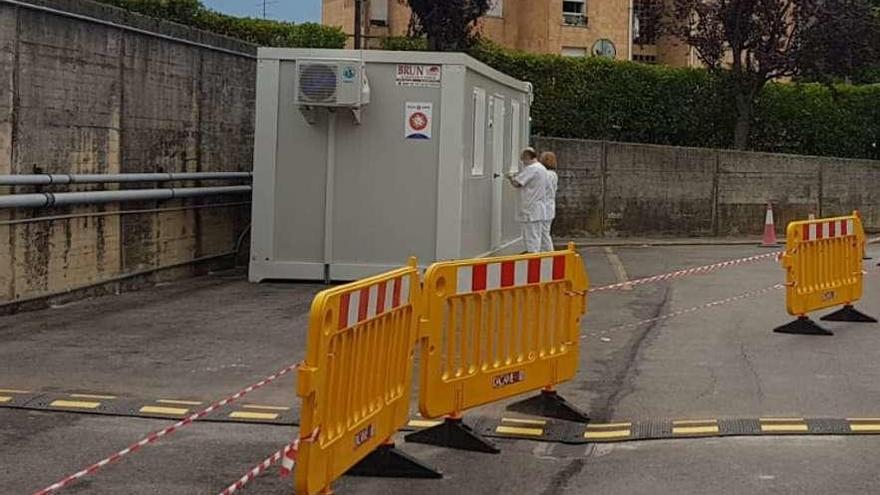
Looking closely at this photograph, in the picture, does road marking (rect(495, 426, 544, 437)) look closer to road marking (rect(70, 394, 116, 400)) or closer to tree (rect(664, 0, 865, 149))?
road marking (rect(70, 394, 116, 400))

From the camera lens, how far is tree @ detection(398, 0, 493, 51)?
23.3 meters

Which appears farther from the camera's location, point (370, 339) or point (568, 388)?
point (568, 388)

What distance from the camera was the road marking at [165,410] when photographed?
7.80 metres

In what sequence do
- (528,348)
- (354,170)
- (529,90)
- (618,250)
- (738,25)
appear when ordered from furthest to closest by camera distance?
(738,25)
(618,250)
(529,90)
(354,170)
(528,348)

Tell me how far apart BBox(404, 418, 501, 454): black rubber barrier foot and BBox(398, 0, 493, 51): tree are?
17.1m

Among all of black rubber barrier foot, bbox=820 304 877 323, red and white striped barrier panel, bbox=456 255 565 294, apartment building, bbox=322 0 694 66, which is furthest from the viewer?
apartment building, bbox=322 0 694 66

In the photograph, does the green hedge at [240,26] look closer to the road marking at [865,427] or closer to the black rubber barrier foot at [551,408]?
the black rubber barrier foot at [551,408]

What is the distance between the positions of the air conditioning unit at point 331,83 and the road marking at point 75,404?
649 cm

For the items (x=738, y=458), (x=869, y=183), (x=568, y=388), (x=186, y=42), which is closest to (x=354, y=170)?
(x=186, y=42)

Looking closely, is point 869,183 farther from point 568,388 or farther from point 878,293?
point 568,388

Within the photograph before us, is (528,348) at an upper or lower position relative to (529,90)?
lower

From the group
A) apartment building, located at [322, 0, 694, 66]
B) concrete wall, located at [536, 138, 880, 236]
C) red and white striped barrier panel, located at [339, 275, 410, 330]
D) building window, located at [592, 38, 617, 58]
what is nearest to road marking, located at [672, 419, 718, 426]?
red and white striped barrier panel, located at [339, 275, 410, 330]

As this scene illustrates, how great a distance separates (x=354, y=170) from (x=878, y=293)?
21.9 feet

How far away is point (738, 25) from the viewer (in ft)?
86.3
